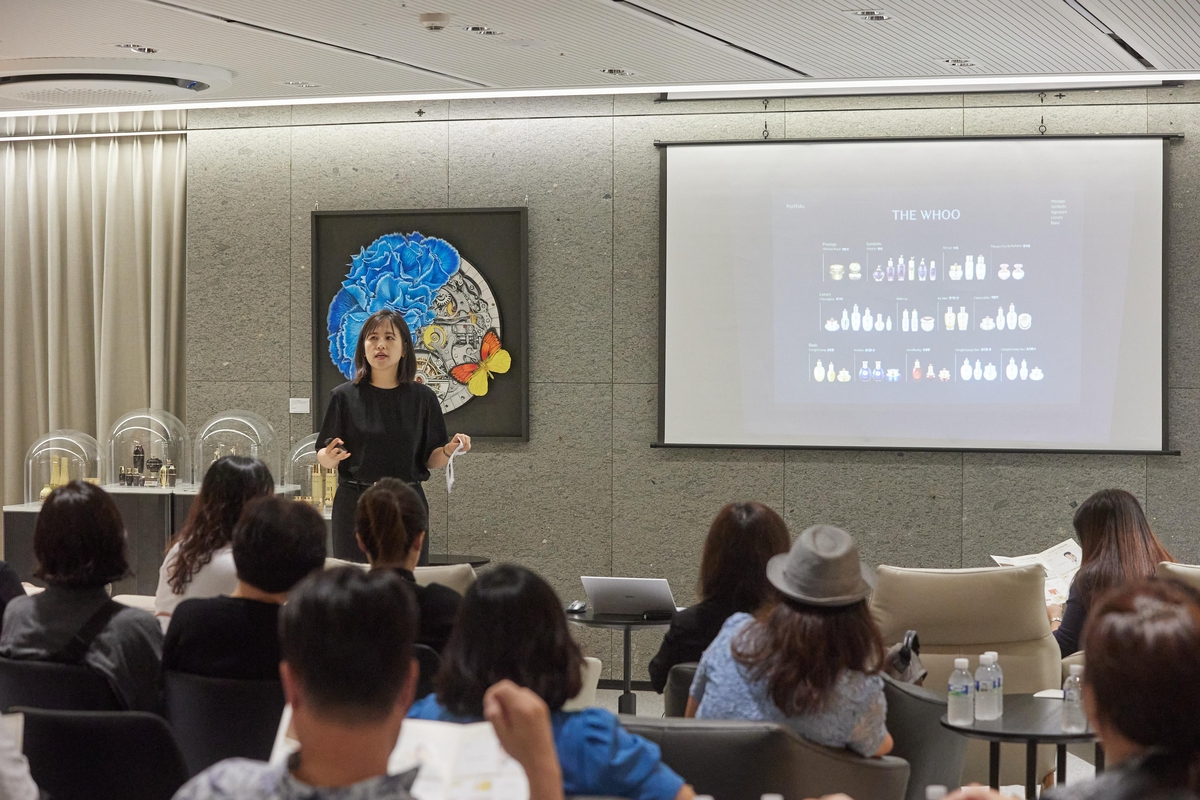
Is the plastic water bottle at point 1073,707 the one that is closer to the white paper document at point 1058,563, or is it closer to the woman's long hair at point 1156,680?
the white paper document at point 1058,563

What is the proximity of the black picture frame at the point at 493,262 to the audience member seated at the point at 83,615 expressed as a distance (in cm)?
370

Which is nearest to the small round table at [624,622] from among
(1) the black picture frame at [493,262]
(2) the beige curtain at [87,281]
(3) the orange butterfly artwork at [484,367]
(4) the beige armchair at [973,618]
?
(4) the beige armchair at [973,618]

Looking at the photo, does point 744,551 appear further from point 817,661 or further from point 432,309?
point 432,309

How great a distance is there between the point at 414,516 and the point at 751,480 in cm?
314

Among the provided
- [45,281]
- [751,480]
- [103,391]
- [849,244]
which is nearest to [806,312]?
[849,244]

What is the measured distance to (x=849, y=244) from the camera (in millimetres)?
6199

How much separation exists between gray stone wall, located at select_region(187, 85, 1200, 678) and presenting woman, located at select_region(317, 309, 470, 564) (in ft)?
3.99

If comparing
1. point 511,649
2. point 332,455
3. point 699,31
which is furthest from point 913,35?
point 511,649

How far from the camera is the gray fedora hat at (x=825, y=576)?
8.54 feet

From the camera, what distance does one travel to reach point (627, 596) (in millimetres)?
4484

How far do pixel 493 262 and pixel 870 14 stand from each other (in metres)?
2.72

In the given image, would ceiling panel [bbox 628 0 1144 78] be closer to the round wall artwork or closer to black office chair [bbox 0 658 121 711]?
the round wall artwork

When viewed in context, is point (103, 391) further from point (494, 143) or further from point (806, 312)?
point (806, 312)

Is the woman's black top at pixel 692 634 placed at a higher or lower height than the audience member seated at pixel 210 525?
lower
